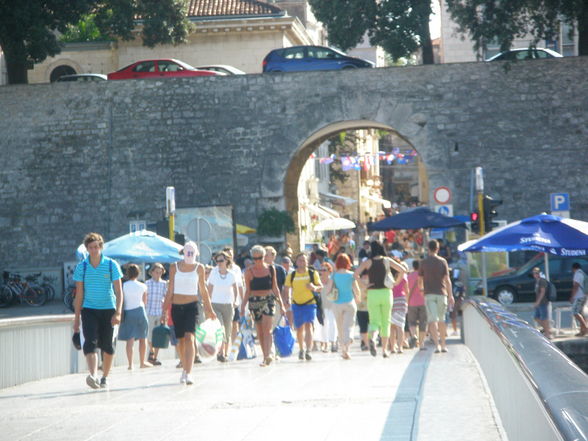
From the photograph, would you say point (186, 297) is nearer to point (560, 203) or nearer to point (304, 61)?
point (560, 203)

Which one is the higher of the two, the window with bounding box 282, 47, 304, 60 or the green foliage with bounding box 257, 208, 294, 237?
the window with bounding box 282, 47, 304, 60

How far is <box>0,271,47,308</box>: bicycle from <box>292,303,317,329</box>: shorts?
673 inches

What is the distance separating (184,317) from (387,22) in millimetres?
25395

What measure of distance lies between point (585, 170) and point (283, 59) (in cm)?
939

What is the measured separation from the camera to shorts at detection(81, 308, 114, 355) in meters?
10.9

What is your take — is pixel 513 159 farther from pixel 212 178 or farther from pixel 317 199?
pixel 317 199

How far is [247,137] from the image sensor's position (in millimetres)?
31641

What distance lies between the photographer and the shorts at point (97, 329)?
10.9 meters

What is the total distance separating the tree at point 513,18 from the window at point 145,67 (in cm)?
938

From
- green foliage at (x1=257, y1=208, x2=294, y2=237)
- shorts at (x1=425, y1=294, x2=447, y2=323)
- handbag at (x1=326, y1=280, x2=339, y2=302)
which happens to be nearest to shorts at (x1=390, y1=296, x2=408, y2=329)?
shorts at (x1=425, y1=294, x2=447, y2=323)

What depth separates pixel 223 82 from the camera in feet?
104

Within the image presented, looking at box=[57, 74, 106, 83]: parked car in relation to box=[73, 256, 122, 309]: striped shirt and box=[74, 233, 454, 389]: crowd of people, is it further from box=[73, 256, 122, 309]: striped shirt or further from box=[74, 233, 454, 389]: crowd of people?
box=[73, 256, 122, 309]: striped shirt

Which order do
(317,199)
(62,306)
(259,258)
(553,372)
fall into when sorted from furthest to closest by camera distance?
(317,199) → (62,306) → (259,258) → (553,372)

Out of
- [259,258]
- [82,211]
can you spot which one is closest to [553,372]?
[259,258]
